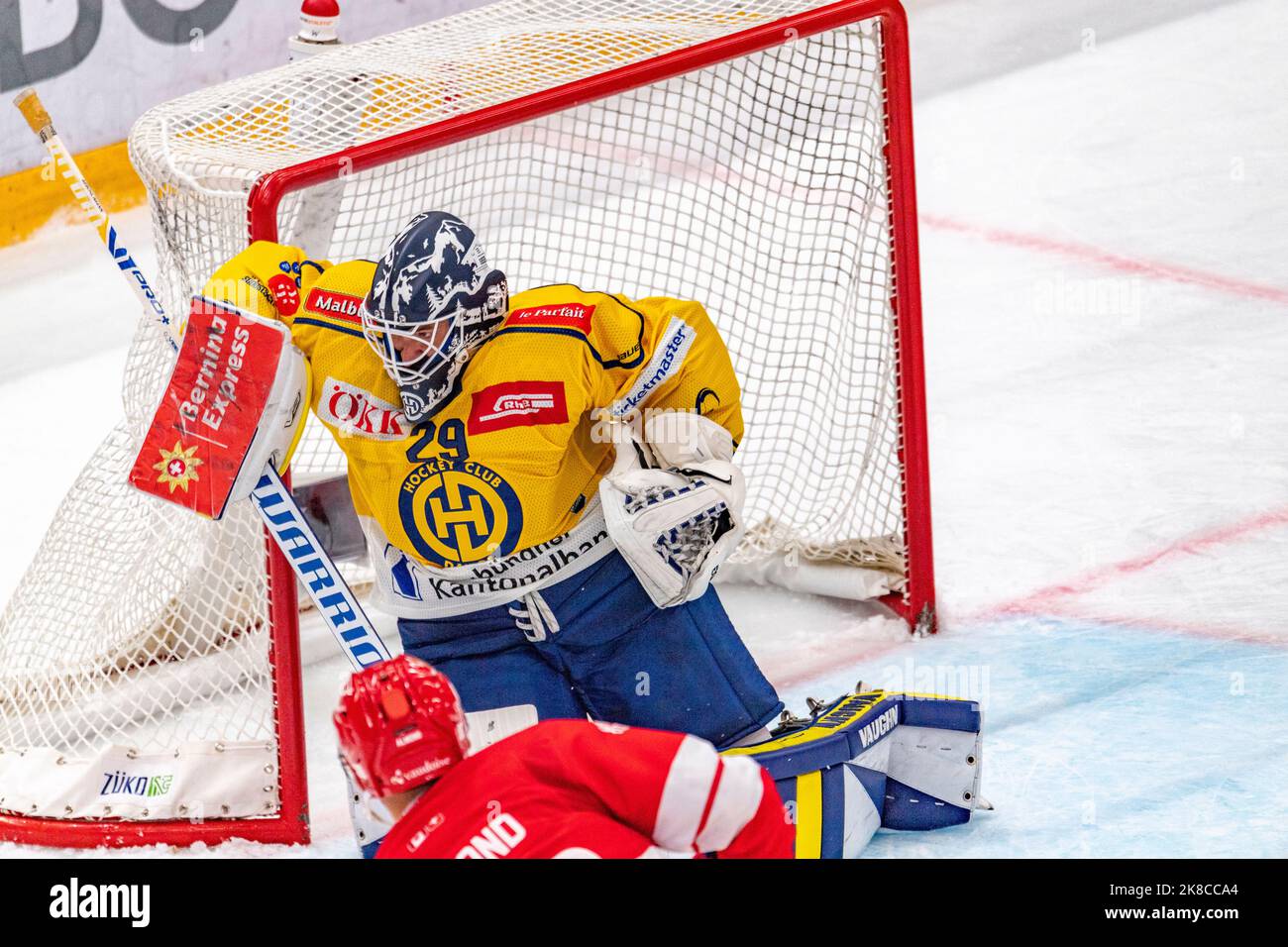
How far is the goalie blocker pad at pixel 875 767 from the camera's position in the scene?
2762 millimetres

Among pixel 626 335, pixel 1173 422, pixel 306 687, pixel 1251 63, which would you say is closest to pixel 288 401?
pixel 626 335

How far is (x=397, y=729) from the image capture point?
200 centimetres

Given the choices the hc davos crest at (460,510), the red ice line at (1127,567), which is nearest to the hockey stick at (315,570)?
the hc davos crest at (460,510)

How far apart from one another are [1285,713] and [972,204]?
Answer: 297 centimetres

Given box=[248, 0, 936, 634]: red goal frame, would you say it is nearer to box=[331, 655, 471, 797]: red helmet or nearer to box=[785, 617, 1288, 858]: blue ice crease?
box=[785, 617, 1288, 858]: blue ice crease

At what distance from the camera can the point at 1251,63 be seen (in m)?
6.43

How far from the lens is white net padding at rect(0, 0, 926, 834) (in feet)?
10.7

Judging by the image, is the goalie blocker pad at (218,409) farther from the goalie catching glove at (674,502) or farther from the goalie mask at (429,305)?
the goalie catching glove at (674,502)

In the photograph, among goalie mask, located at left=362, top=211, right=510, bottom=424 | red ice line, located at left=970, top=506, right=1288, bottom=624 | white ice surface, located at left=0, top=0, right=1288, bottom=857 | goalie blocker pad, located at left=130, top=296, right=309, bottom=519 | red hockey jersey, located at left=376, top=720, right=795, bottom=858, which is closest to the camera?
red hockey jersey, located at left=376, top=720, right=795, bottom=858

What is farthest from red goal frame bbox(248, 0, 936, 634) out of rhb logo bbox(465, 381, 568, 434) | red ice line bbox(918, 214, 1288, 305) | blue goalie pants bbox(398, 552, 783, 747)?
red ice line bbox(918, 214, 1288, 305)

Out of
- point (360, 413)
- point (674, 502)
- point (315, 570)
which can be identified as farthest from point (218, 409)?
point (674, 502)

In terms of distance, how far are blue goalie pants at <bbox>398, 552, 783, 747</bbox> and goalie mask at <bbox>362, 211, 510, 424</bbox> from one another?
430 millimetres
